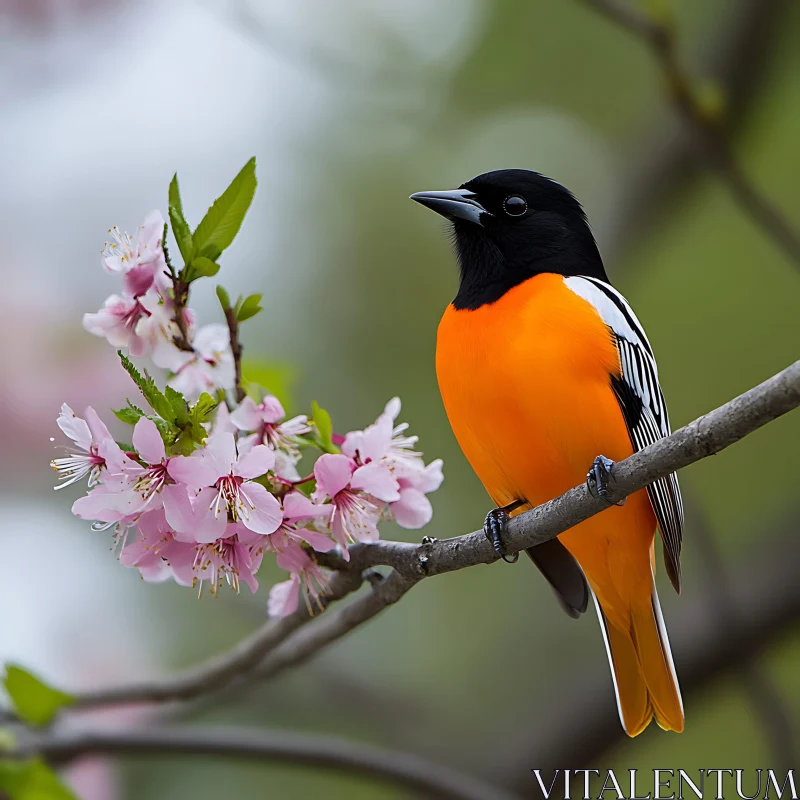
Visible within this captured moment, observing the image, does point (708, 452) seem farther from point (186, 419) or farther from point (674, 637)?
point (674, 637)

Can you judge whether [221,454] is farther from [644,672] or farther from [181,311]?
[644,672]

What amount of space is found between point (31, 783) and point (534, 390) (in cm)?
198

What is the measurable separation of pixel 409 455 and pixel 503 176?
1309 mm

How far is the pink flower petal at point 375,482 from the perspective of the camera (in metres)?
2.42

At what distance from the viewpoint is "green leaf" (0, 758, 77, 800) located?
10.0 feet

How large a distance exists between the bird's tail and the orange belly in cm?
51

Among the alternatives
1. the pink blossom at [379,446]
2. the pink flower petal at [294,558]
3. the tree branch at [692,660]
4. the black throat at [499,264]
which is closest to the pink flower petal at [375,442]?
the pink blossom at [379,446]

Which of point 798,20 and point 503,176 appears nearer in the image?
point 503,176

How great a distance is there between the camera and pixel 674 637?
5.00 metres

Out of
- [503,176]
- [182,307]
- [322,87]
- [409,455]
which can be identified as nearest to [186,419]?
[182,307]

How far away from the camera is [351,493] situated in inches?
96.6

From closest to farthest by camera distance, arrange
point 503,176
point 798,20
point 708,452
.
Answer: point 708,452 → point 503,176 → point 798,20

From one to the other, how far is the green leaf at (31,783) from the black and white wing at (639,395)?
6.64ft

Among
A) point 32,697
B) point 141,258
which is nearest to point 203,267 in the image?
point 141,258
